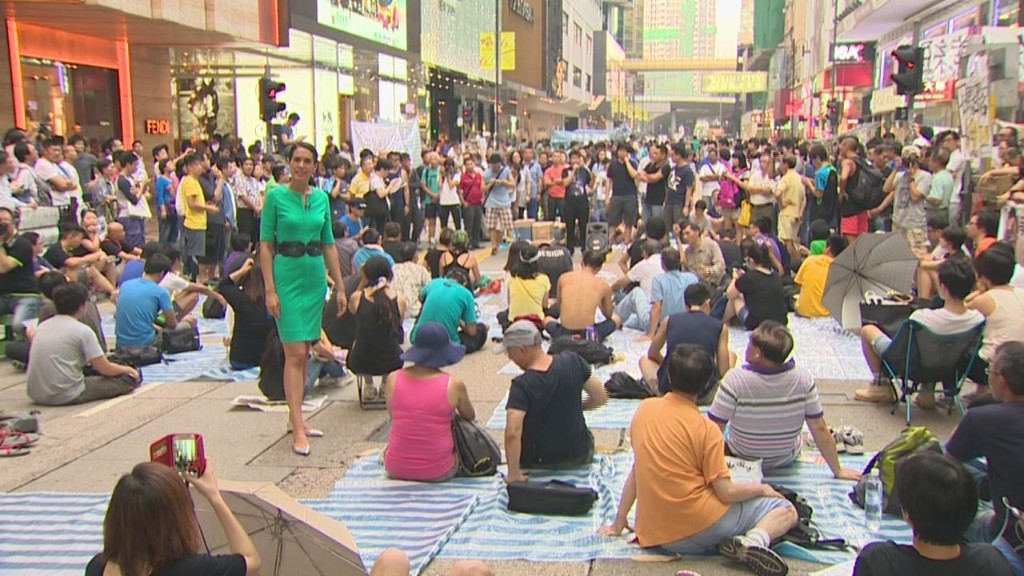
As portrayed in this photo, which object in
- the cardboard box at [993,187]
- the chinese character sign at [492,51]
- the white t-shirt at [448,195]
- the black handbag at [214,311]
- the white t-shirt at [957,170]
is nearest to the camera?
the cardboard box at [993,187]

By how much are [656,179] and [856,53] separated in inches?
1206

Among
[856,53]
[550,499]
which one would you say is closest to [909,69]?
[550,499]

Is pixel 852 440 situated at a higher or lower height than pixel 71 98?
lower

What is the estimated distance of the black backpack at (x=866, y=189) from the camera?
551 inches

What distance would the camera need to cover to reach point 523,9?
62344 mm

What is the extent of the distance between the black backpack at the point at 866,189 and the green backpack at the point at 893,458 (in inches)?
362

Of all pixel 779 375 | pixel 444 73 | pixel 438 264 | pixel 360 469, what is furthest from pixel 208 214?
pixel 444 73

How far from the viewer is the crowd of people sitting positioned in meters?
4.79

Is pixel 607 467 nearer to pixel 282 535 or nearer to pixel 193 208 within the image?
pixel 282 535

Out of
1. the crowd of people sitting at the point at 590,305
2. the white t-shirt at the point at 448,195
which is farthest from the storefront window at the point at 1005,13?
the white t-shirt at the point at 448,195

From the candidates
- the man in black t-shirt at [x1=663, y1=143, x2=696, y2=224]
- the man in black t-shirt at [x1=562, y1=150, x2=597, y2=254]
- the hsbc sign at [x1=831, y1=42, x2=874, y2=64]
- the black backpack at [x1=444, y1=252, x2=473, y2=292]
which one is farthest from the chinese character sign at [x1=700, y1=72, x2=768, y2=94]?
the black backpack at [x1=444, y1=252, x2=473, y2=292]

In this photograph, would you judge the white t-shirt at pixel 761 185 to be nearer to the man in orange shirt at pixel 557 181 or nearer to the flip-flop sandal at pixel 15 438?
the man in orange shirt at pixel 557 181

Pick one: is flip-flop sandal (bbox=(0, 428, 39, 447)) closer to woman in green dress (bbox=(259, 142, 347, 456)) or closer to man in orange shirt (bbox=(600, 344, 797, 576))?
woman in green dress (bbox=(259, 142, 347, 456))

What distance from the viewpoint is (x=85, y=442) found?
7137 mm
